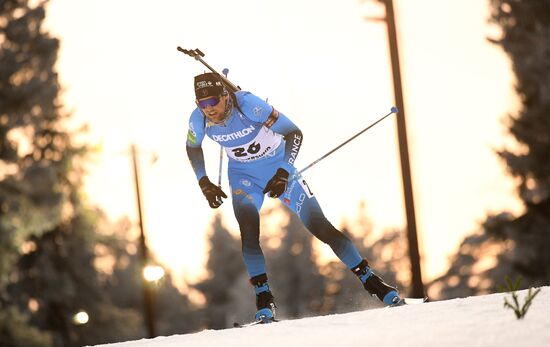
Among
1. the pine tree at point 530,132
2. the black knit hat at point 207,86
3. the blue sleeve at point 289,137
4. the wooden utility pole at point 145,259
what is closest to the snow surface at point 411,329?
the blue sleeve at point 289,137

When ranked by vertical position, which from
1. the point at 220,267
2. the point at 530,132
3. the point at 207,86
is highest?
the point at 220,267

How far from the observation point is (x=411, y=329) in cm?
690

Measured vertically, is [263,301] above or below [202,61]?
below

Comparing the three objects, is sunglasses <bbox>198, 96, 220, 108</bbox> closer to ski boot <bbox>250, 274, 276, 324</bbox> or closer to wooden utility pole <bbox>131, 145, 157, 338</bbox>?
ski boot <bbox>250, 274, 276, 324</bbox>

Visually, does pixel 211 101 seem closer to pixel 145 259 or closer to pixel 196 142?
pixel 196 142

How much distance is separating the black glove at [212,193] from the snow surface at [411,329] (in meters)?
1.31

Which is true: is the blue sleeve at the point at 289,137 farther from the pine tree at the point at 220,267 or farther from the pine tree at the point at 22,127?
the pine tree at the point at 220,267

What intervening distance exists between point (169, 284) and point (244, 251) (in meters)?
54.1

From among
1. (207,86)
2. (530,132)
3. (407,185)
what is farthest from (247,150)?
(530,132)

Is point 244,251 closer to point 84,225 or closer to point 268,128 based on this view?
point 268,128

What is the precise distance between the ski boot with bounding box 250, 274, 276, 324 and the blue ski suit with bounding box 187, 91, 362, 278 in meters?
0.08

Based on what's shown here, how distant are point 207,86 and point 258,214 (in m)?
1.25

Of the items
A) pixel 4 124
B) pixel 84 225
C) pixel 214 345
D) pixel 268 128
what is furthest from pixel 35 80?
pixel 214 345

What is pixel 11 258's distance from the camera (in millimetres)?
23156
